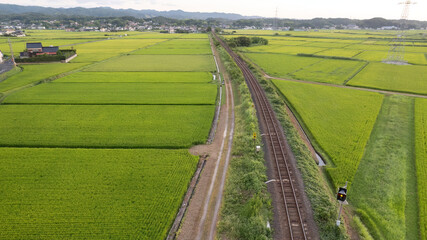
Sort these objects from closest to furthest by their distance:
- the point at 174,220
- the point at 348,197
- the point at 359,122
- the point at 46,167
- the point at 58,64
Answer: the point at 174,220 < the point at 348,197 < the point at 46,167 < the point at 359,122 < the point at 58,64

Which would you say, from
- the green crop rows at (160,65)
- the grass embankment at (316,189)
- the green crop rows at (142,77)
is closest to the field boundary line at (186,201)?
the grass embankment at (316,189)

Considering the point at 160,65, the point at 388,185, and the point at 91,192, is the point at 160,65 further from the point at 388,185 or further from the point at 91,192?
the point at 388,185

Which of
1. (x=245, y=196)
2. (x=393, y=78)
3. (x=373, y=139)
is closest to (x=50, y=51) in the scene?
(x=245, y=196)

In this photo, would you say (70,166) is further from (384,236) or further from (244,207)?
(384,236)

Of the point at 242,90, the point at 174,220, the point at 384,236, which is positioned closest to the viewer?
the point at 384,236

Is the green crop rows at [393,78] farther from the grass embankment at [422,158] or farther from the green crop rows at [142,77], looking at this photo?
the green crop rows at [142,77]

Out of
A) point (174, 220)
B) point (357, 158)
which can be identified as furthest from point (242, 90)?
point (174, 220)

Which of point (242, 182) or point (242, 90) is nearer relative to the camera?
point (242, 182)
